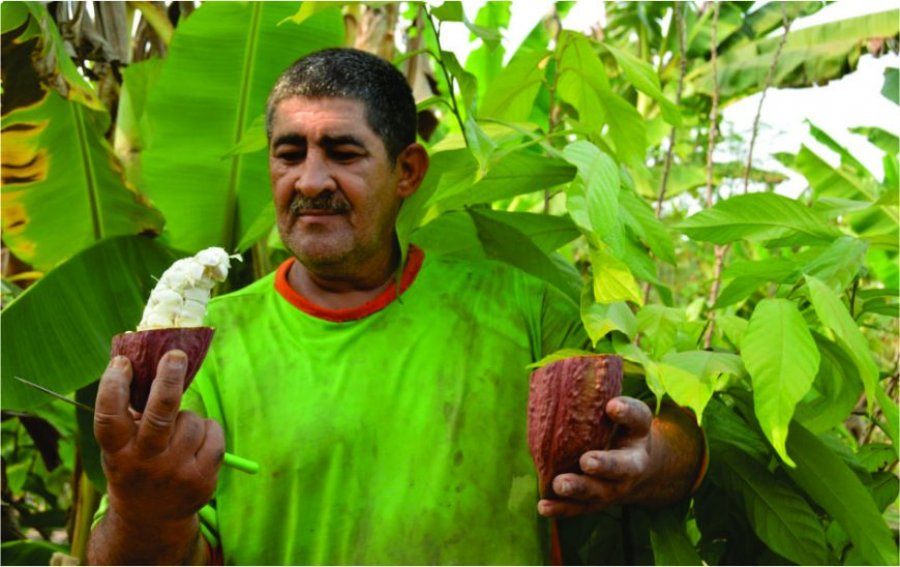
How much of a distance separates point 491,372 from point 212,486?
0.44 m

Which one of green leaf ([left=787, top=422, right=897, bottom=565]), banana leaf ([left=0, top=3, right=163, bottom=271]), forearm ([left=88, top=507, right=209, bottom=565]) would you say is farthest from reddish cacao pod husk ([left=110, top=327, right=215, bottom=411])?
banana leaf ([left=0, top=3, right=163, bottom=271])

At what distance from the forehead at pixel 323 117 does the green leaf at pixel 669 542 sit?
0.65 meters

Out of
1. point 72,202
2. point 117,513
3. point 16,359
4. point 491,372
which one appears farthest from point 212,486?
point 72,202

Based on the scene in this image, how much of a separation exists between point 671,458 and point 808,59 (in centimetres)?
337

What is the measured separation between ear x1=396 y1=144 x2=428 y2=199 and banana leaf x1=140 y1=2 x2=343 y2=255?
629 mm

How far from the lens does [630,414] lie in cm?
109

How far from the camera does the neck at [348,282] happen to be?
4.74 ft

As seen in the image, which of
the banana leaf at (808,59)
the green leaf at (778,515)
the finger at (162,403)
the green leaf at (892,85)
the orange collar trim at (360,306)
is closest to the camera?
the finger at (162,403)

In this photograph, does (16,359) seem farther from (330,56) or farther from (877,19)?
(877,19)

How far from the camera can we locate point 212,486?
1105 mm

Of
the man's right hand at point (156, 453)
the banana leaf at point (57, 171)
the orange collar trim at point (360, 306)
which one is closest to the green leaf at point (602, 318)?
the orange collar trim at point (360, 306)

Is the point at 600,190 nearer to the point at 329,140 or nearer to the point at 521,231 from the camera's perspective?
the point at 521,231

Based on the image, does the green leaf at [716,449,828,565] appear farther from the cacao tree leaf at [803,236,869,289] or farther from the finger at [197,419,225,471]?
the finger at [197,419,225,471]

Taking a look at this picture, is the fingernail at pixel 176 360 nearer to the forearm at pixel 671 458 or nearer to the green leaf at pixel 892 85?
the forearm at pixel 671 458
